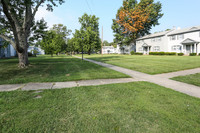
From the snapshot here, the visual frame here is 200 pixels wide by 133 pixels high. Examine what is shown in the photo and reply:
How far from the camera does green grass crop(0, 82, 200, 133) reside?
6.72 ft

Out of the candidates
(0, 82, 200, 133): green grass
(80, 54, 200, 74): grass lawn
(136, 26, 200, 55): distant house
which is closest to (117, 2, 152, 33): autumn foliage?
(136, 26, 200, 55): distant house

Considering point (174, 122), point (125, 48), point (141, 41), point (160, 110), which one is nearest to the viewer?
point (174, 122)

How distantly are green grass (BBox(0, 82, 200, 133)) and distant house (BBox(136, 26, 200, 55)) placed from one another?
31.5 m

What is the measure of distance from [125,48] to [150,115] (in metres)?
52.1

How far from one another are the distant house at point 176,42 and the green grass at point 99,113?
31528 millimetres

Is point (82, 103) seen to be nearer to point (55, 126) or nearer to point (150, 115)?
point (55, 126)

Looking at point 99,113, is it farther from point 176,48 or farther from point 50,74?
point 176,48

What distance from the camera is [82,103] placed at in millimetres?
3006

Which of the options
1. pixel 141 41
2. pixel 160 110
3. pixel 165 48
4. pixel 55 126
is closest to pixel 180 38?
pixel 165 48

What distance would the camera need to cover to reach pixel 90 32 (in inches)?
1726

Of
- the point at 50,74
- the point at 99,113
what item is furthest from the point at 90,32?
the point at 99,113

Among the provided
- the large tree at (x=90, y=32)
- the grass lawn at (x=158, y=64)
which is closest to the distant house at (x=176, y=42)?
the grass lawn at (x=158, y=64)

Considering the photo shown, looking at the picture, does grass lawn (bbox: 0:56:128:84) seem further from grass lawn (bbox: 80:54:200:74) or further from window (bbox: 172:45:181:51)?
window (bbox: 172:45:181:51)

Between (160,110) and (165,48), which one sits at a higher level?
(165,48)
